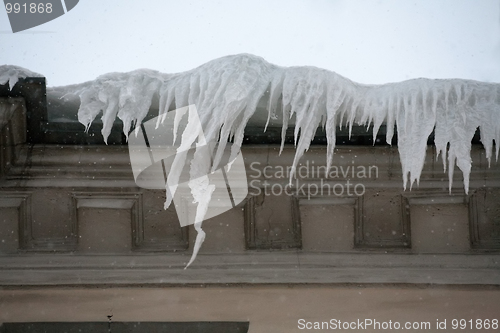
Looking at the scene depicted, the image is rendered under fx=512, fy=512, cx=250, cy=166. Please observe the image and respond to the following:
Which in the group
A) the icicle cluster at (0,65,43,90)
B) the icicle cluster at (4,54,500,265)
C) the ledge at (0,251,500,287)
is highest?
the icicle cluster at (0,65,43,90)

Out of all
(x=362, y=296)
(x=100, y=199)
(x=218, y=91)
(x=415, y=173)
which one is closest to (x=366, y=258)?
(x=362, y=296)

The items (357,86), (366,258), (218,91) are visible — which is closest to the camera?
(218,91)

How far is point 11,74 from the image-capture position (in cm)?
232

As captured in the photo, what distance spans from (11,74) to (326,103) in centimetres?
142

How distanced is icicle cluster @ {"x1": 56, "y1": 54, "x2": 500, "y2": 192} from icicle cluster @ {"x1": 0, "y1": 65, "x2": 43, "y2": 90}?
0.32 meters

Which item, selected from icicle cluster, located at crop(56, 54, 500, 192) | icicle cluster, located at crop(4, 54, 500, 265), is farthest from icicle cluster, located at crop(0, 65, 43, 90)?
icicle cluster, located at crop(56, 54, 500, 192)

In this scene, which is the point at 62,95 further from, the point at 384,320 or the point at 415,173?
the point at 384,320

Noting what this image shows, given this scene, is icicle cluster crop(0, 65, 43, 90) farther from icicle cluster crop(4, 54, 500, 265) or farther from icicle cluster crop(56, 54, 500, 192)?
icicle cluster crop(56, 54, 500, 192)

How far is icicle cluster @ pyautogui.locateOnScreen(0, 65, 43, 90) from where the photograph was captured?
231 cm

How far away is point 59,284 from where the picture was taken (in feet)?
7.99

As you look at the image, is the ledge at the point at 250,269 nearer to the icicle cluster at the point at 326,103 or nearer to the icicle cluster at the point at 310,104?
the icicle cluster at the point at 310,104

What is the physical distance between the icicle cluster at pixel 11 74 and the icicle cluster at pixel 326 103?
320 mm

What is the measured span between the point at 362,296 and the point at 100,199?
1360mm

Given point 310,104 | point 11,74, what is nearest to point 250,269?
point 310,104
